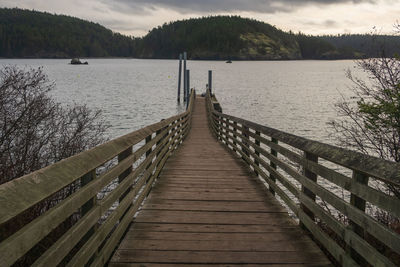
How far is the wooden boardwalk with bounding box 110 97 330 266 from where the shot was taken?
11.4 ft

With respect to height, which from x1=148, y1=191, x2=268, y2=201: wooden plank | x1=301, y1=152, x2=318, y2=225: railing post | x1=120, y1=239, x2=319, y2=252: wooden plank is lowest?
x1=148, y1=191, x2=268, y2=201: wooden plank

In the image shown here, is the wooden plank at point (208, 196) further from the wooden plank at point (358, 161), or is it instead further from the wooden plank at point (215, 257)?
the wooden plank at point (215, 257)

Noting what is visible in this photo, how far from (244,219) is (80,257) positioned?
2.55 meters

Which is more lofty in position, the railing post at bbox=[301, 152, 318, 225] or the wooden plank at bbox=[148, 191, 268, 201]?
the railing post at bbox=[301, 152, 318, 225]

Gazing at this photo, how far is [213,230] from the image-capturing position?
418cm

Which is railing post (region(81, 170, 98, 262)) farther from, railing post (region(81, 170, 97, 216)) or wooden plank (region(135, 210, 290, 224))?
wooden plank (region(135, 210, 290, 224))

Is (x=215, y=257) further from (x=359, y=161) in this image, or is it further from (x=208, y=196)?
(x=208, y=196)

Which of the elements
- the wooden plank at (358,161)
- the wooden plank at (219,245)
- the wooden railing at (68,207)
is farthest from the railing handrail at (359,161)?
the wooden railing at (68,207)

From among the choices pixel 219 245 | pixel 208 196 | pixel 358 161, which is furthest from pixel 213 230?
pixel 358 161

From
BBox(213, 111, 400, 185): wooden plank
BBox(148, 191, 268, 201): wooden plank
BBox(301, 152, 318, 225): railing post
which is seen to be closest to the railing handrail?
BBox(213, 111, 400, 185): wooden plank

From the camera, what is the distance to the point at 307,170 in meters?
4.06

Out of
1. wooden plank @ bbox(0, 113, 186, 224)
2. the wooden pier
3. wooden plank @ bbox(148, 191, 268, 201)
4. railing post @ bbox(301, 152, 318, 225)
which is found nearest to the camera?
wooden plank @ bbox(0, 113, 186, 224)

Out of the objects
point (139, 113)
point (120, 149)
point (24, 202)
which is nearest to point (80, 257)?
point (24, 202)

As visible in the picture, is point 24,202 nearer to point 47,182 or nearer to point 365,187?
point 47,182
